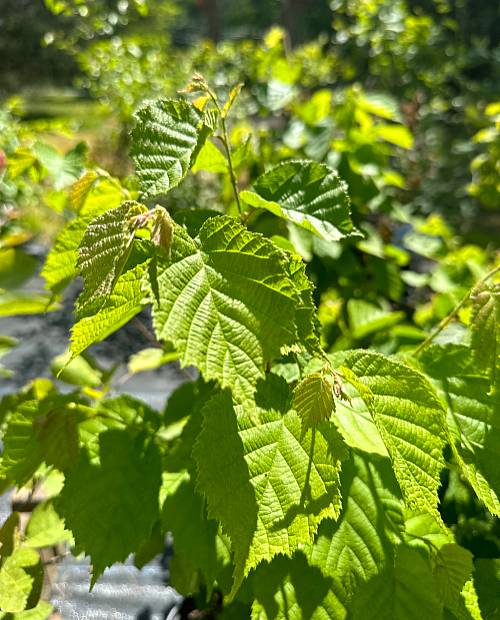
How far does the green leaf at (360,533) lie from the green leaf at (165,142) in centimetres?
47

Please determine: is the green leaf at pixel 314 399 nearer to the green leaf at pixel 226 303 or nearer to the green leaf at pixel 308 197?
the green leaf at pixel 226 303

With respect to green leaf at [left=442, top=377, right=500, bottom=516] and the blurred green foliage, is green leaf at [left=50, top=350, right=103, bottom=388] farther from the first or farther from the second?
green leaf at [left=442, top=377, right=500, bottom=516]

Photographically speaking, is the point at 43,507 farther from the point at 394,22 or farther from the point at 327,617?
the point at 394,22

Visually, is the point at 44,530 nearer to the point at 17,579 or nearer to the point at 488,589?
the point at 17,579

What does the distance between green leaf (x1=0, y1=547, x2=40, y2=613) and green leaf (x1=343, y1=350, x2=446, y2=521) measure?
27.4 inches

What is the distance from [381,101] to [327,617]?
139 centimetres

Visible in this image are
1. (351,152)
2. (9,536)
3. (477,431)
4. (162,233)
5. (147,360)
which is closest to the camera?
(162,233)

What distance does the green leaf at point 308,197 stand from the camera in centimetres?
72

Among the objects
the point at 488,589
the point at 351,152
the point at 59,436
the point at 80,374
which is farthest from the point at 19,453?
the point at 351,152

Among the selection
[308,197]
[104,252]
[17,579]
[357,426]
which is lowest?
[17,579]

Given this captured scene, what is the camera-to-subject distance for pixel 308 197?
2.51 feet

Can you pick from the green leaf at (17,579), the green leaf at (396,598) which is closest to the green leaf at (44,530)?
the green leaf at (17,579)

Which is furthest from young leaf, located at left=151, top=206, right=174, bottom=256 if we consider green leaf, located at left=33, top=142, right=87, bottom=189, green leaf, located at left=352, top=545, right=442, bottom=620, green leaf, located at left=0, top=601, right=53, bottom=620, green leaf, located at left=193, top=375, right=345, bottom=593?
green leaf, located at left=0, top=601, right=53, bottom=620

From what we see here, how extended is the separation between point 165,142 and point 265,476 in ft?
1.40
